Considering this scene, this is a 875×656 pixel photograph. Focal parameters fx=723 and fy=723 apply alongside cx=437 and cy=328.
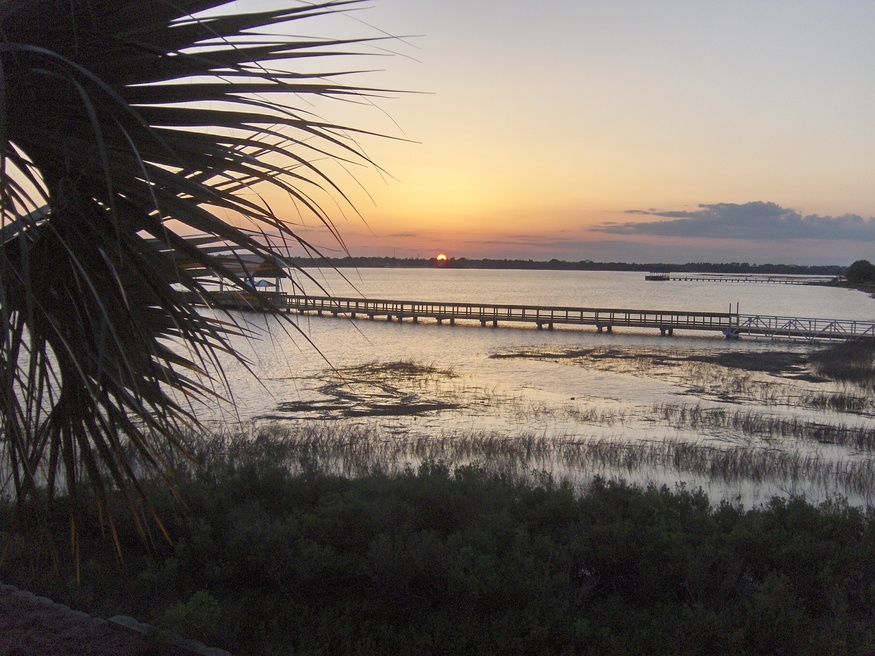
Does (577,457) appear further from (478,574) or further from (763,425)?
(478,574)

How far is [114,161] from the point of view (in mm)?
2131

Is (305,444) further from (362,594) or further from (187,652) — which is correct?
(187,652)

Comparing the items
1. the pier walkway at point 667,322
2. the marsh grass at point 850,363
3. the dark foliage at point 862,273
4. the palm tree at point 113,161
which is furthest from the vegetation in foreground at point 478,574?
the dark foliage at point 862,273

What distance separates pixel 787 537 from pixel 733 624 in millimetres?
1727

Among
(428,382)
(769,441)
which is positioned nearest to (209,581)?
(769,441)

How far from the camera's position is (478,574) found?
512cm

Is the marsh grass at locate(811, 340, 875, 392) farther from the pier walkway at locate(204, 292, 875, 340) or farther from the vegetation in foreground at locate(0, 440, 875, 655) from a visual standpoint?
the vegetation in foreground at locate(0, 440, 875, 655)

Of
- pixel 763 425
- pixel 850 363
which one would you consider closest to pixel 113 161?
pixel 763 425

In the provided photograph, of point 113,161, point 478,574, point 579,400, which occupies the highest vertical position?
point 113,161

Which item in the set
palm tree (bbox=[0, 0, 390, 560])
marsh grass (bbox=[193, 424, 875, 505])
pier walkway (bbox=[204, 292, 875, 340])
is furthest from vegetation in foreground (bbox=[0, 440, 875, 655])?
pier walkway (bbox=[204, 292, 875, 340])

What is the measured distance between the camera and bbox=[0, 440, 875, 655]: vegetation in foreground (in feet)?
14.7

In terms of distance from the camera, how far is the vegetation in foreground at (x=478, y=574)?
14.7ft

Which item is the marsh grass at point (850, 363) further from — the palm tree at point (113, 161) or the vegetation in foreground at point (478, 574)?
the palm tree at point (113, 161)

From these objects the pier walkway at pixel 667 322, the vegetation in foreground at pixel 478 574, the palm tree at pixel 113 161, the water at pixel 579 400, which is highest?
the palm tree at pixel 113 161
